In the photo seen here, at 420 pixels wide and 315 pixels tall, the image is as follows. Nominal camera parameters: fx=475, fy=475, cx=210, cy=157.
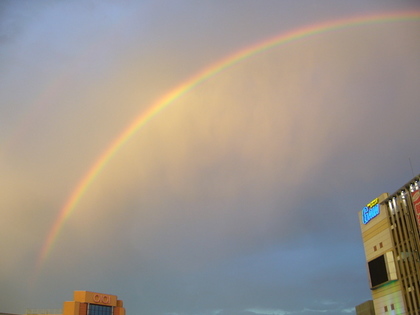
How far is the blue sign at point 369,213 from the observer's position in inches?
3839

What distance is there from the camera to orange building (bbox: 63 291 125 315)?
351 ft

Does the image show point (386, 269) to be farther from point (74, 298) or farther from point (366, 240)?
point (74, 298)

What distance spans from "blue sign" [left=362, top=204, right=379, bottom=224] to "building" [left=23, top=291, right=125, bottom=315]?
63.6 metres

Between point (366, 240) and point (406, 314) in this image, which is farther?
point (366, 240)

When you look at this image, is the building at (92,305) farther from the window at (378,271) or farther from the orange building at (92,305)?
the window at (378,271)

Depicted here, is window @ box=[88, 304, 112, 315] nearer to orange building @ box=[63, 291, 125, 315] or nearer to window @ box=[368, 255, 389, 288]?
orange building @ box=[63, 291, 125, 315]

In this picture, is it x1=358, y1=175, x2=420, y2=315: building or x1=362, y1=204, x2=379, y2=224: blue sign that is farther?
x1=362, y1=204, x2=379, y2=224: blue sign

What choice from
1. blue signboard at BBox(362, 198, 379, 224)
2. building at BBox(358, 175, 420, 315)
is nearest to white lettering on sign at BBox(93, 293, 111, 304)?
building at BBox(358, 175, 420, 315)

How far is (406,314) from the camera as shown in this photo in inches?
3369

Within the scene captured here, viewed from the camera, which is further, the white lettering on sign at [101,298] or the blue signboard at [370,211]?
the white lettering on sign at [101,298]

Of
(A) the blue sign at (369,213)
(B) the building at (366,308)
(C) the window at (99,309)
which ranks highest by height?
(A) the blue sign at (369,213)

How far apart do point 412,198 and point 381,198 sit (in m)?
11.1

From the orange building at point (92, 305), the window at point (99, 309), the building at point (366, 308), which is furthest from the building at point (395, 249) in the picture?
the window at point (99, 309)

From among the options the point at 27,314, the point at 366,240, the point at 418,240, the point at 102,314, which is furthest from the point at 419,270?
the point at 27,314
